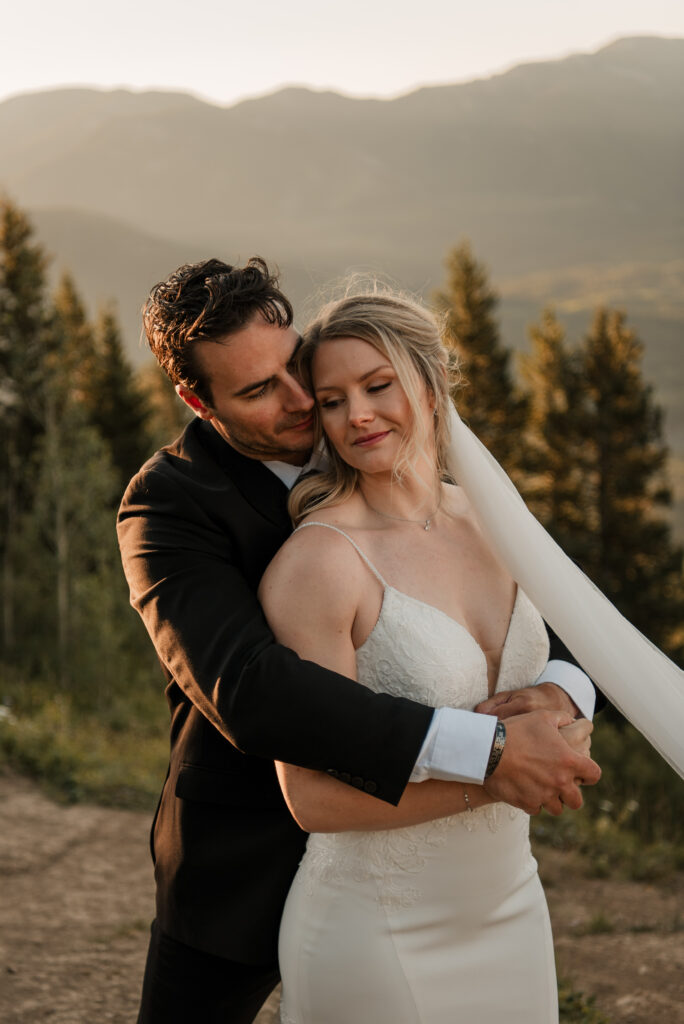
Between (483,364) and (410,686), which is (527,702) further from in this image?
(483,364)

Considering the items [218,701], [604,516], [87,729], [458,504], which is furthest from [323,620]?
[604,516]

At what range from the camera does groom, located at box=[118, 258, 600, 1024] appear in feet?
6.28

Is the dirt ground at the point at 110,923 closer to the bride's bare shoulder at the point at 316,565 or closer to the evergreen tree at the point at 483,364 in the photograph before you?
the bride's bare shoulder at the point at 316,565

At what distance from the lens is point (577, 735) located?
209 centimetres

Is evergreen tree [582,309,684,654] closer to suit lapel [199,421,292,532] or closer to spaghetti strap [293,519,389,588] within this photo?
suit lapel [199,421,292,532]

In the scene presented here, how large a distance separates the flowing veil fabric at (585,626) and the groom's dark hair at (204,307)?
0.62 meters

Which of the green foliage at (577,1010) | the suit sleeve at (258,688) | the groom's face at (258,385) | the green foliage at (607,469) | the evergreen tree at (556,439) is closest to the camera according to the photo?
the suit sleeve at (258,688)

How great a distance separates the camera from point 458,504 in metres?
2.65

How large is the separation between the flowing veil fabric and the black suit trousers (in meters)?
1.20

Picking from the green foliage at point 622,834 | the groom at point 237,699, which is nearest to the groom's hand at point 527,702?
the groom at point 237,699

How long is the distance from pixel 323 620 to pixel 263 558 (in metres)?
0.33

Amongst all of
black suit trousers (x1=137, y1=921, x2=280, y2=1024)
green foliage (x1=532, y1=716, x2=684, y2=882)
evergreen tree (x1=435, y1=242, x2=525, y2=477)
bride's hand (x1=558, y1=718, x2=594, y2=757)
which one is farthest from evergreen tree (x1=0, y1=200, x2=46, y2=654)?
bride's hand (x1=558, y1=718, x2=594, y2=757)

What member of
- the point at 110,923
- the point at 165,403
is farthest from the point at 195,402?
the point at 165,403

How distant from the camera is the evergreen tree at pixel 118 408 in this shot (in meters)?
32.0
